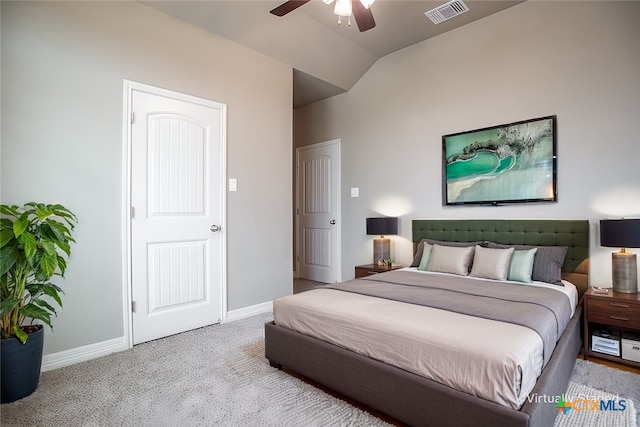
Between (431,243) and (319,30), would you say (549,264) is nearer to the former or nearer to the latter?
(431,243)

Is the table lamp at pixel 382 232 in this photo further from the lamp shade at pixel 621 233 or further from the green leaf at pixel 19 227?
the green leaf at pixel 19 227

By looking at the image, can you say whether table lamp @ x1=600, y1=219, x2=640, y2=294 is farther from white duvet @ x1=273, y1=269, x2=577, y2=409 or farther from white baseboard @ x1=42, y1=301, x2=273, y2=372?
white baseboard @ x1=42, y1=301, x2=273, y2=372

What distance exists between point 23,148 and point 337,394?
264cm

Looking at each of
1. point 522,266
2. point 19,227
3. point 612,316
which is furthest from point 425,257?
point 19,227

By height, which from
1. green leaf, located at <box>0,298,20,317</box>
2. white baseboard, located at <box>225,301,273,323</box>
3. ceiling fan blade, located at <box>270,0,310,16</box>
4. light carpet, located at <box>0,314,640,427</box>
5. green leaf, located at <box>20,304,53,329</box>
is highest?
ceiling fan blade, located at <box>270,0,310,16</box>

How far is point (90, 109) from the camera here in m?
2.59

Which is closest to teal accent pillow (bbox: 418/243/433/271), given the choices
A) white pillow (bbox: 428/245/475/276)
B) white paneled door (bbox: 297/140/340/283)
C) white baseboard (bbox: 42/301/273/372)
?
white pillow (bbox: 428/245/475/276)

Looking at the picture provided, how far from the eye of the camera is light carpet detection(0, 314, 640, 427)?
178 cm

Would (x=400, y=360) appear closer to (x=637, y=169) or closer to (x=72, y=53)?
(x=637, y=169)

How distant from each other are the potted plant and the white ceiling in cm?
208

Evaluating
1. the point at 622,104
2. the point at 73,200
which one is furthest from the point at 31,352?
the point at 622,104

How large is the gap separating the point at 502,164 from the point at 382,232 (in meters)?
1.48

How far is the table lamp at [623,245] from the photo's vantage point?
2.42 metres

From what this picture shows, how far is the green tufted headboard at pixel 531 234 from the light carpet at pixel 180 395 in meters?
0.90
